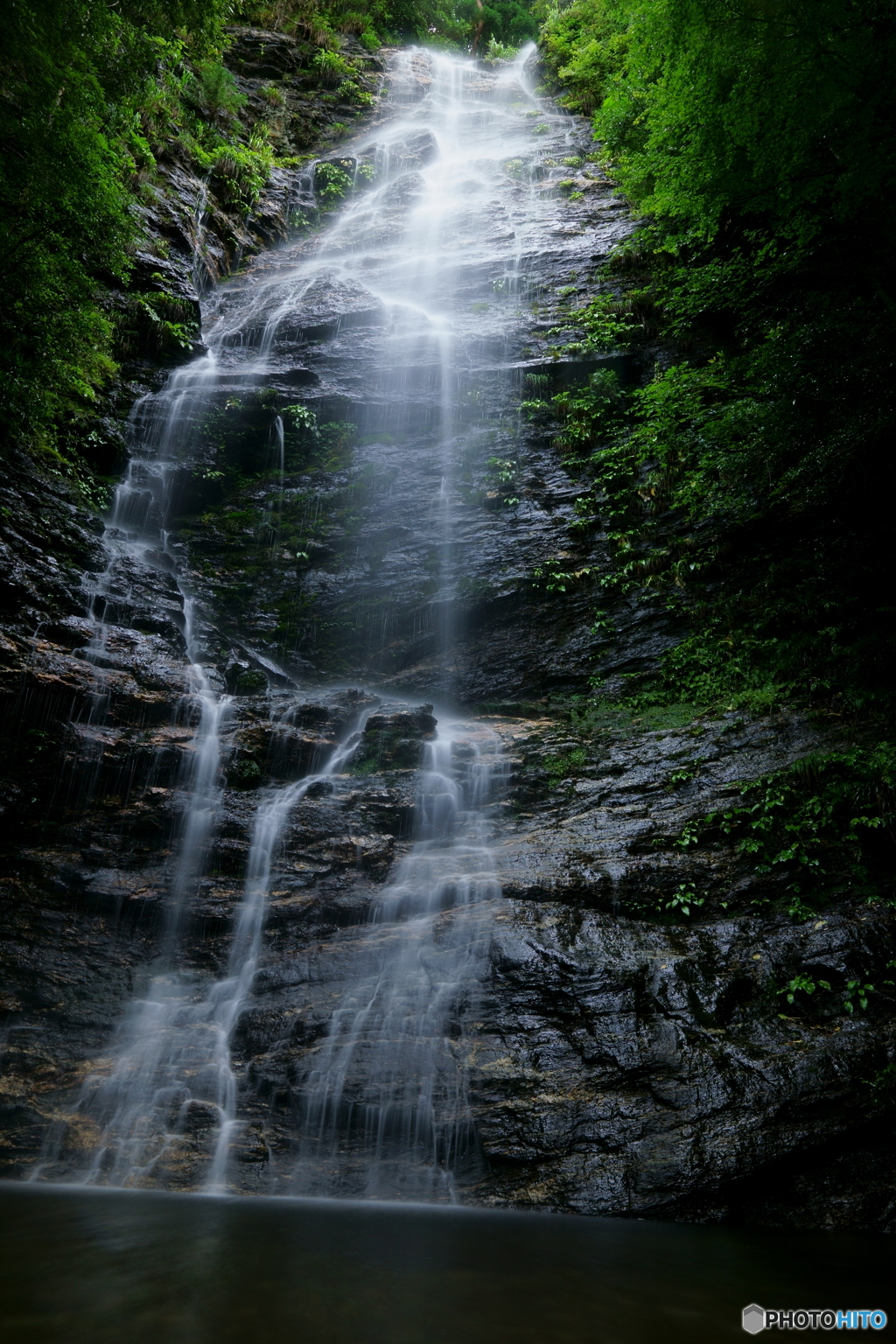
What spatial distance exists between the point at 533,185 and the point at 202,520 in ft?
47.2

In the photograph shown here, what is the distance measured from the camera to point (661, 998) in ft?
18.6

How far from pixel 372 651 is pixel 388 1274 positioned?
9.00m

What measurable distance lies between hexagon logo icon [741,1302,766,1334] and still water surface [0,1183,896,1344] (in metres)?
0.04

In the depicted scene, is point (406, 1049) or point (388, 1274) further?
point (406, 1049)

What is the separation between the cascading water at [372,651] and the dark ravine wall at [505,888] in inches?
7.4

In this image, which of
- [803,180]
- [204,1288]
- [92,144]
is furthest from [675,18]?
[204,1288]

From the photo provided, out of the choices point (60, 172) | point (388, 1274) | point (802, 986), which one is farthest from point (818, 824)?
point (60, 172)

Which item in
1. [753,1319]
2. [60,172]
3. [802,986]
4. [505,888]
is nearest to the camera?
[753,1319]

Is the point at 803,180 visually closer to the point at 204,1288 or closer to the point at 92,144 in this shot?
the point at 92,144

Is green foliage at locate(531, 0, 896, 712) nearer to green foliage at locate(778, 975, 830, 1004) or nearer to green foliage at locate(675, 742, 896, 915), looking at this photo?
green foliage at locate(675, 742, 896, 915)

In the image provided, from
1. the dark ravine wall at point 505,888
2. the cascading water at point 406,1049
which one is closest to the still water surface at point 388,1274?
the cascading water at point 406,1049

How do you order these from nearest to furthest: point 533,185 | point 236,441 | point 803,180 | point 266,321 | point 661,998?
1. point 661,998
2. point 803,180
3. point 236,441
4. point 266,321
5. point 533,185

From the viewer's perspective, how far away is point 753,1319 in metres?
2.95

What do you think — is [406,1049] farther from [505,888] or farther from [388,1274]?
[388,1274]
